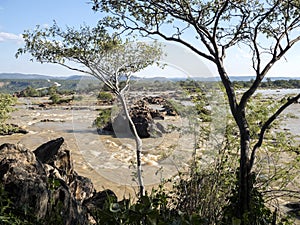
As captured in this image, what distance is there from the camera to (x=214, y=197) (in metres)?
3.37

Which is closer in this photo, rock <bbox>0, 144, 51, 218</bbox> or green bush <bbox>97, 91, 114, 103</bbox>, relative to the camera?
rock <bbox>0, 144, 51, 218</bbox>

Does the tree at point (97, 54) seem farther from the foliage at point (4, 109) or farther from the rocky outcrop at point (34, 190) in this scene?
the foliage at point (4, 109)

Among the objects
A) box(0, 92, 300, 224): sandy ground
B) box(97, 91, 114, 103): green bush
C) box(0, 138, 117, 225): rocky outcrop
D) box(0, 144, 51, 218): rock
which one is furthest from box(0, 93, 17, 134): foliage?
box(0, 144, 51, 218): rock

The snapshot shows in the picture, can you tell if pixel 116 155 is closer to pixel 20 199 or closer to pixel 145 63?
pixel 145 63

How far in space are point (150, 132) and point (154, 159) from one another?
2.93 m

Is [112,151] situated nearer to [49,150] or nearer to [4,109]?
[4,109]

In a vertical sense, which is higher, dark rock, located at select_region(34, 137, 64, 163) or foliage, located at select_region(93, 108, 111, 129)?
dark rock, located at select_region(34, 137, 64, 163)

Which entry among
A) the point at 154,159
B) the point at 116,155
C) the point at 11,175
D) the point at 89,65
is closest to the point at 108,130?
the point at 116,155

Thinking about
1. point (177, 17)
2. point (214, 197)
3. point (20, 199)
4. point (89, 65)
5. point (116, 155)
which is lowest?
point (116, 155)

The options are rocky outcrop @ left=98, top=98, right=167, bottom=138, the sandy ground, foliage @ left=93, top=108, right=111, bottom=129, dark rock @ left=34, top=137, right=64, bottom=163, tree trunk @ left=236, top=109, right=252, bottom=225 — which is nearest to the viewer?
tree trunk @ left=236, top=109, right=252, bottom=225

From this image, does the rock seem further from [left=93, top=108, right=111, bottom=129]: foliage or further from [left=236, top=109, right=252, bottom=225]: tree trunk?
[left=93, top=108, right=111, bottom=129]: foliage

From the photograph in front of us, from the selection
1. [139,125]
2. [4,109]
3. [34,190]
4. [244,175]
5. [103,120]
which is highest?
[34,190]

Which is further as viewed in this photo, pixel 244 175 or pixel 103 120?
pixel 103 120

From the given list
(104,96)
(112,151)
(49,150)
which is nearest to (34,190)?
(49,150)
